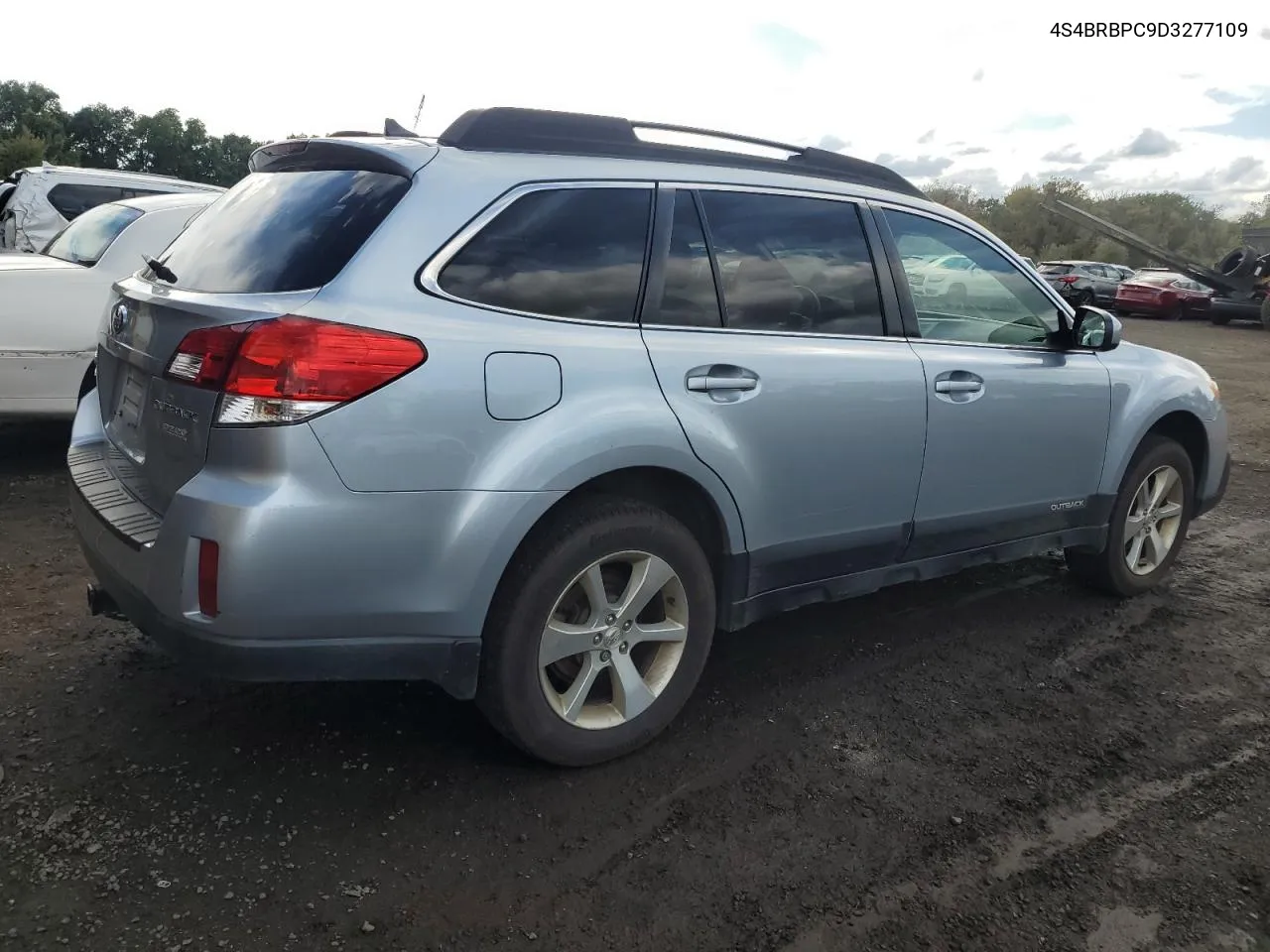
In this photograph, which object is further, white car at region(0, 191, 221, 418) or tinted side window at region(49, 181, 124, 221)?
tinted side window at region(49, 181, 124, 221)

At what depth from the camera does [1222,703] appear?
12.1ft

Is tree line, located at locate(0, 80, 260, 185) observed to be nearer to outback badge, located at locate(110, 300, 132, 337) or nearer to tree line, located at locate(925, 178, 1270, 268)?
tree line, located at locate(925, 178, 1270, 268)

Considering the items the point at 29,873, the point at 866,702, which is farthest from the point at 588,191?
the point at 29,873

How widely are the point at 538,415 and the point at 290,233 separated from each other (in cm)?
84

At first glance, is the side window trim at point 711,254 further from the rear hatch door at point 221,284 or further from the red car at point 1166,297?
the red car at point 1166,297

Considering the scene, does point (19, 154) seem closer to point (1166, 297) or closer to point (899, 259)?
point (1166, 297)

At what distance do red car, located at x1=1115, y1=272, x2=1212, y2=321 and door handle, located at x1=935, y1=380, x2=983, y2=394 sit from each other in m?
24.2

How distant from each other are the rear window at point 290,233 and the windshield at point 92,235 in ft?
11.7

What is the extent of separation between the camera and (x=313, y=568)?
242 cm

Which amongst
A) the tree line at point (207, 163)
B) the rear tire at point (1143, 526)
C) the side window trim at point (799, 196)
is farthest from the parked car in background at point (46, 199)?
the tree line at point (207, 163)

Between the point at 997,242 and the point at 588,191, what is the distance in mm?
2017

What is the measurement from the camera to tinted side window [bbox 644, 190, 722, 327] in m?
3.07

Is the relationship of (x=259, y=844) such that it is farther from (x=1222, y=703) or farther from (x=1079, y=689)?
(x=1222, y=703)

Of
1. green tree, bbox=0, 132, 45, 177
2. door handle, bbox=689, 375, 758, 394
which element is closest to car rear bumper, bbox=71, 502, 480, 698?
door handle, bbox=689, 375, 758, 394
